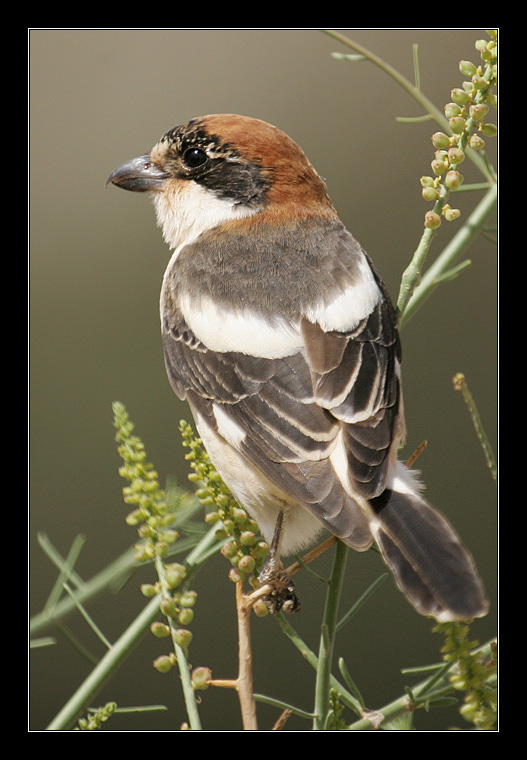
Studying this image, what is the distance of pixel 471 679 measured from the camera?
3.81ft

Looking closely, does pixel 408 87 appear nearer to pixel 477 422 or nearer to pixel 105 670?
pixel 477 422

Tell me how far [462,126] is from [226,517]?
2.73 ft

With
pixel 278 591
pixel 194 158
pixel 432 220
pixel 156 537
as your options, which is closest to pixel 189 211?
pixel 194 158

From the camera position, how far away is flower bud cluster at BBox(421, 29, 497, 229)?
60.1 inches

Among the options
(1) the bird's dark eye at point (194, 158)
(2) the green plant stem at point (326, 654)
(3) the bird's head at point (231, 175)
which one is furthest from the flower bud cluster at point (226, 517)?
(1) the bird's dark eye at point (194, 158)

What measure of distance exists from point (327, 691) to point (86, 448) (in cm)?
Answer: 268

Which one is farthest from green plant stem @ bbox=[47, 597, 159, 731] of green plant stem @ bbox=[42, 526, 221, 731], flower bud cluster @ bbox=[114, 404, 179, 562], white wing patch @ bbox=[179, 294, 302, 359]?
white wing patch @ bbox=[179, 294, 302, 359]

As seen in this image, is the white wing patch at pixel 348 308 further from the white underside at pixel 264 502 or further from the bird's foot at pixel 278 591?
the bird's foot at pixel 278 591

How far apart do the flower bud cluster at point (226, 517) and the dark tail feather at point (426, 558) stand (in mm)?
241

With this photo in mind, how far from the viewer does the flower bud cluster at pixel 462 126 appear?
153 cm

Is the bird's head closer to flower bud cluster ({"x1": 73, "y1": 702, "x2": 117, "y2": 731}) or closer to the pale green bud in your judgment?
the pale green bud

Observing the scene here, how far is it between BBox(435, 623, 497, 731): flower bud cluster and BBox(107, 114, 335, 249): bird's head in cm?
128

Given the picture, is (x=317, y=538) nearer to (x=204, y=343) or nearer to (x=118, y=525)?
(x=204, y=343)

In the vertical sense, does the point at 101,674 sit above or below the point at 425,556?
below
